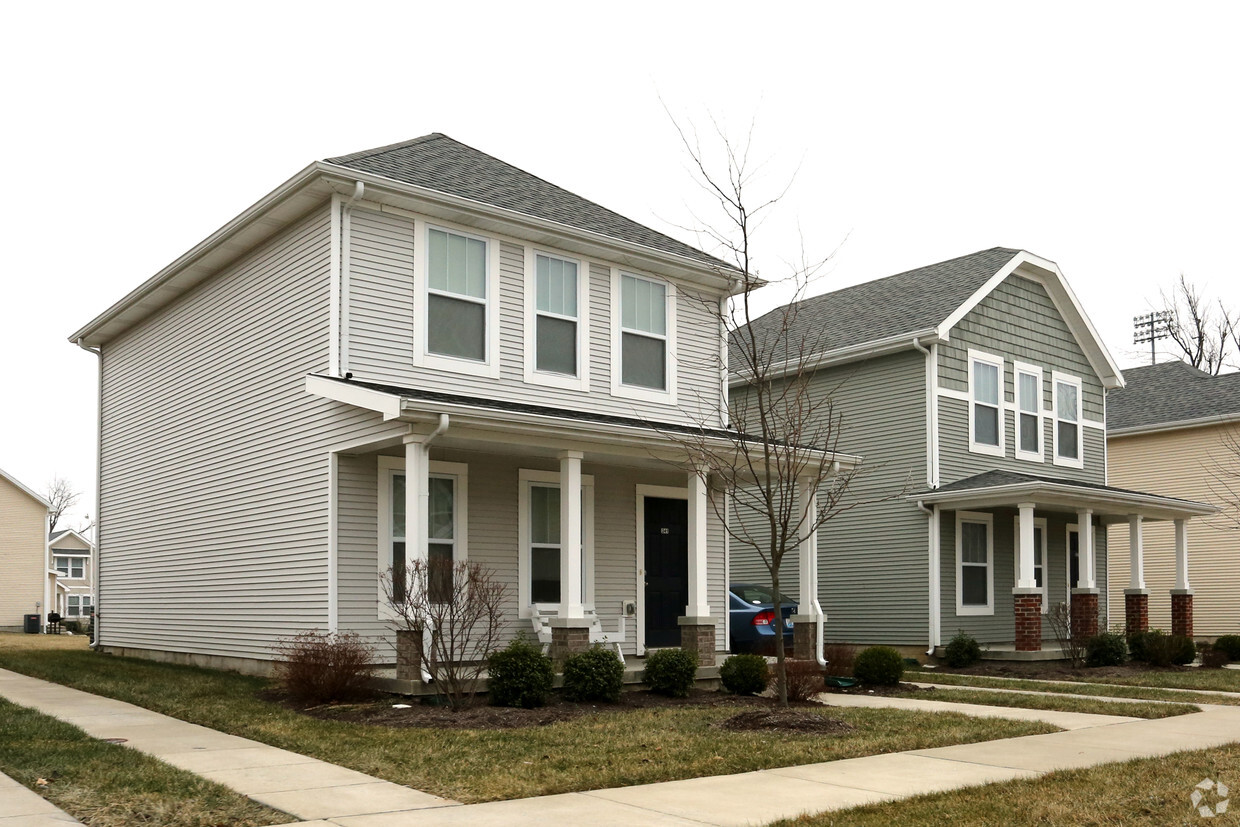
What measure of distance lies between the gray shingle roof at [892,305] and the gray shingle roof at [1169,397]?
26.4ft

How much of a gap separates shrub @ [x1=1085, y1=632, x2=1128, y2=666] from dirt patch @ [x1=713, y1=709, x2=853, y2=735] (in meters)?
10.3

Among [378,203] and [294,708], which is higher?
[378,203]

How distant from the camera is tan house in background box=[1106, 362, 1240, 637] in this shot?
87.4ft

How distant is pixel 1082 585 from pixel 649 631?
9.31 meters

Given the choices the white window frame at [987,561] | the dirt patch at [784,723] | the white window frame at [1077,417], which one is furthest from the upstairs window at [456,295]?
the white window frame at [1077,417]

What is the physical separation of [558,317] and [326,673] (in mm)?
5973

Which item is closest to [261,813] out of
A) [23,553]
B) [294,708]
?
[294,708]

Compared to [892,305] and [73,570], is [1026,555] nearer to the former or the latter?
[892,305]

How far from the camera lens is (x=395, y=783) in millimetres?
7820

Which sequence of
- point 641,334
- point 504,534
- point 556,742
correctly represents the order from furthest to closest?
point 641,334 → point 504,534 → point 556,742

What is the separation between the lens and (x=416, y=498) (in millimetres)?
11883

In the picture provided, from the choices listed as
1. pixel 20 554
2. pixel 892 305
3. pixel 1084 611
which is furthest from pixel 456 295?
pixel 20 554

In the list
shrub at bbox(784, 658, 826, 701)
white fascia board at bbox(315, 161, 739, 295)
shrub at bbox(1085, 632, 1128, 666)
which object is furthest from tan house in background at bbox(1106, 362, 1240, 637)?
shrub at bbox(784, 658, 826, 701)

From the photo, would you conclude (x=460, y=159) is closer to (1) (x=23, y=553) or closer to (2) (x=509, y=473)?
(2) (x=509, y=473)
